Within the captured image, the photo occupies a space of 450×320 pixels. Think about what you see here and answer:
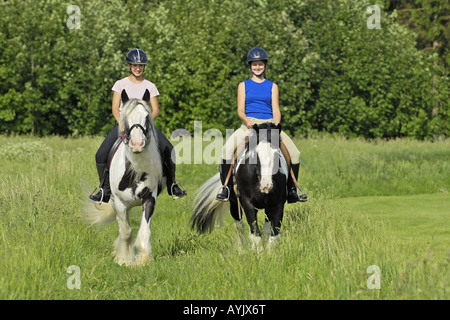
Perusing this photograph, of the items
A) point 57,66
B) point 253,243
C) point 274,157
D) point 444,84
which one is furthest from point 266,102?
point 444,84

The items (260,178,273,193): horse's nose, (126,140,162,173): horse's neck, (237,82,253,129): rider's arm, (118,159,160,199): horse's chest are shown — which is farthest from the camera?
(237,82,253,129): rider's arm

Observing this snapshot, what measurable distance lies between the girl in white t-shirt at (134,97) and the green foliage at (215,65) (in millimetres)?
24644

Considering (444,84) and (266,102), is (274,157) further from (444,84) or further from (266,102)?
(444,84)

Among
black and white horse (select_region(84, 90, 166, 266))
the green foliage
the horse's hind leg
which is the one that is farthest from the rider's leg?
the green foliage

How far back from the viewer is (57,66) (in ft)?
115

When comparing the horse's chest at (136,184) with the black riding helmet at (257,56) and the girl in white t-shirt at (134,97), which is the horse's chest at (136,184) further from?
the black riding helmet at (257,56)

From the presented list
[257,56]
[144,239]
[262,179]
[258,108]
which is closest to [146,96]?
[258,108]

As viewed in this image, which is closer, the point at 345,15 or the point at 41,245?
the point at 41,245

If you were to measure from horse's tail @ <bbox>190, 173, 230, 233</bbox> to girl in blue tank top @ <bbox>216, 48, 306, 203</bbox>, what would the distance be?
99 cm

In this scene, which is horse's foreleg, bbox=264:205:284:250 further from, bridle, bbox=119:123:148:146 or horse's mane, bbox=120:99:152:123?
horse's mane, bbox=120:99:152:123

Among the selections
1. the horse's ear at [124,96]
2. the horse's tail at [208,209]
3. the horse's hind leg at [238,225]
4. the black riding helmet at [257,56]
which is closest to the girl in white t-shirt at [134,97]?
the horse's ear at [124,96]

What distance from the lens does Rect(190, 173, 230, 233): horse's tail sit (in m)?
10.1

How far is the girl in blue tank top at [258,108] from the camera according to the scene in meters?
8.84

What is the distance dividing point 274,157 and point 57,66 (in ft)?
96.6
